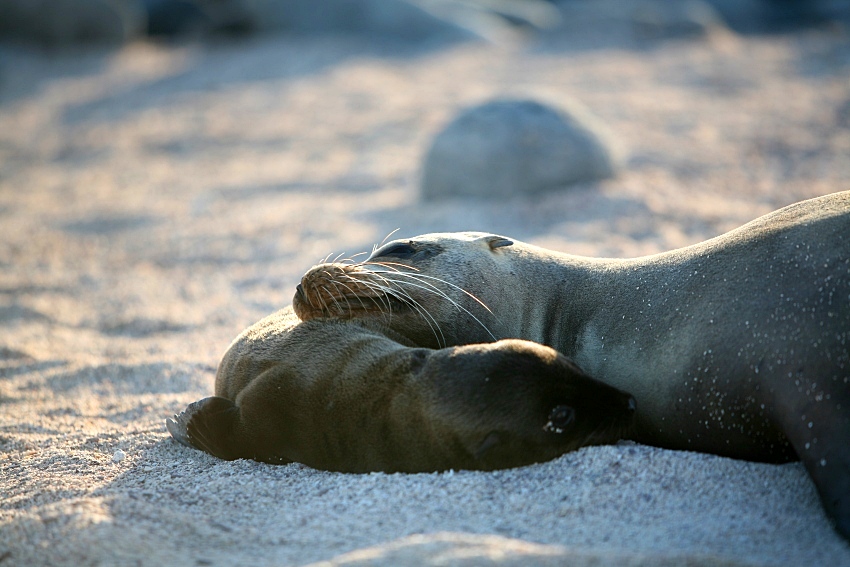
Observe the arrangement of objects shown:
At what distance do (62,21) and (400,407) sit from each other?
17.9m

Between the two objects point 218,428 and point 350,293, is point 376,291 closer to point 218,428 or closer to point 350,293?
point 350,293

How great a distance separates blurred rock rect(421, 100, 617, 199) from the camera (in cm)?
859

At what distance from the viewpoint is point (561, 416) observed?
3.21 meters

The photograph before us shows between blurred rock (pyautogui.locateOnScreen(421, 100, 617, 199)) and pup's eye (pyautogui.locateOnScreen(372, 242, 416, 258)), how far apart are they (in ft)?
15.1

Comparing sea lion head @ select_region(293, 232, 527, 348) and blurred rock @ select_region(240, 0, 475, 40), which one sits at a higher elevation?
blurred rock @ select_region(240, 0, 475, 40)

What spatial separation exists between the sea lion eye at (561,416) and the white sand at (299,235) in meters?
0.16

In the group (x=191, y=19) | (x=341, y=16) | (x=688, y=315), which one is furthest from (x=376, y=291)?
(x=191, y=19)

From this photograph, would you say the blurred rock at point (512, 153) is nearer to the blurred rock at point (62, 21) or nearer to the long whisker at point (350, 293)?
the long whisker at point (350, 293)

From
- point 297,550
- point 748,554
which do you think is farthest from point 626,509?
point 297,550

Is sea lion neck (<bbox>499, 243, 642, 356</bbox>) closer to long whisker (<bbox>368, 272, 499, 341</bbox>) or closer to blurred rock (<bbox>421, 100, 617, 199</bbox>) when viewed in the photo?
long whisker (<bbox>368, 272, 499, 341</bbox>)

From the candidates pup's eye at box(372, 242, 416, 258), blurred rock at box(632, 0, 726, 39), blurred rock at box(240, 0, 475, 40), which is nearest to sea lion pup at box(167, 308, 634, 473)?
pup's eye at box(372, 242, 416, 258)

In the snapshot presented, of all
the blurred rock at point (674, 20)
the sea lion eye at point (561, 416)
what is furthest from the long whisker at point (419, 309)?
Result: the blurred rock at point (674, 20)

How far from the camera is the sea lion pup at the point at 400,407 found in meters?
3.15

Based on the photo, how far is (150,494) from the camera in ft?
10.9
